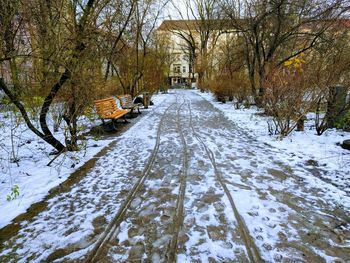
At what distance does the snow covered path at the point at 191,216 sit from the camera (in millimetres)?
2771

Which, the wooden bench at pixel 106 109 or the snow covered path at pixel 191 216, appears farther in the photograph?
the wooden bench at pixel 106 109

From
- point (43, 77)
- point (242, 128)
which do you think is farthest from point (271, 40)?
point (43, 77)

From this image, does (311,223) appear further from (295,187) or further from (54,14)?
(54,14)

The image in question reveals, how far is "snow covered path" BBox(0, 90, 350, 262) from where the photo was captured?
9.09ft

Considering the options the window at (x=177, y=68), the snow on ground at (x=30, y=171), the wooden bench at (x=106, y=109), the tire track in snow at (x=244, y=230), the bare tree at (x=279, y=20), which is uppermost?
the window at (x=177, y=68)

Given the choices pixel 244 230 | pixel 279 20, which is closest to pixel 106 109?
pixel 244 230

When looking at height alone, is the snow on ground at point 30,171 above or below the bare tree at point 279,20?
below

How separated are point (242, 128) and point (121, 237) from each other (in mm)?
7315

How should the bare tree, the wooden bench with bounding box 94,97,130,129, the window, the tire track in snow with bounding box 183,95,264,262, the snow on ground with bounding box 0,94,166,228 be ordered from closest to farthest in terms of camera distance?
the tire track in snow with bounding box 183,95,264,262
the snow on ground with bounding box 0,94,166,228
the wooden bench with bounding box 94,97,130,129
the bare tree
the window

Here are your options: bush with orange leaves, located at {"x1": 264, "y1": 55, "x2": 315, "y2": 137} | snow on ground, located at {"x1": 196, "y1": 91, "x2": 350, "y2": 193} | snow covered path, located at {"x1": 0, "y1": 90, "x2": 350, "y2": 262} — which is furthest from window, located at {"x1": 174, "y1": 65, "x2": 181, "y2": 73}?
snow covered path, located at {"x1": 0, "y1": 90, "x2": 350, "y2": 262}

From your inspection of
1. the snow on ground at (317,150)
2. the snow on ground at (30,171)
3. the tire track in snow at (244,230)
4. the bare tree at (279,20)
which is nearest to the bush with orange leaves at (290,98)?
the snow on ground at (317,150)

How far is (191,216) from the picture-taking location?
11.4 feet

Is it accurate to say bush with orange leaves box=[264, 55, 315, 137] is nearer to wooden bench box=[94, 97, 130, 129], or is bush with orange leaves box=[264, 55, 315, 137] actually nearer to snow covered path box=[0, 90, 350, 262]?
snow covered path box=[0, 90, 350, 262]

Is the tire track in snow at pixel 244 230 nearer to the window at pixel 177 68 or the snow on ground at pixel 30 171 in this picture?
the snow on ground at pixel 30 171
